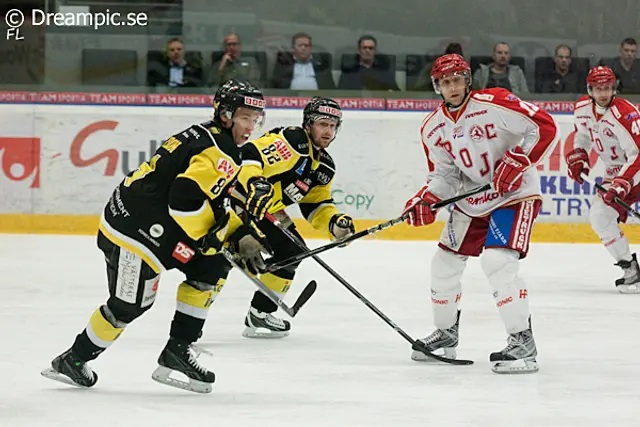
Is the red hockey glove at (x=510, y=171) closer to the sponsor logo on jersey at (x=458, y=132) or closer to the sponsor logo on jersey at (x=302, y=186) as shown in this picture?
the sponsor logo on jersey at (x=458, y=132)

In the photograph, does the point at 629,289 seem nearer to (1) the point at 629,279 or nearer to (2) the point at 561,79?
(1) the point at 629,279

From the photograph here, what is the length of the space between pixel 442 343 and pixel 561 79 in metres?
5.13

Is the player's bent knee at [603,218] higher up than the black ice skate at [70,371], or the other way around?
the black ice skate at [70,371]

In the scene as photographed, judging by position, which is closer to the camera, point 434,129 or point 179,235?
point 179,235

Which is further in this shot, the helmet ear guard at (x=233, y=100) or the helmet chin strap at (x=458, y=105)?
the helmet chin strap at (x=458, y=105)

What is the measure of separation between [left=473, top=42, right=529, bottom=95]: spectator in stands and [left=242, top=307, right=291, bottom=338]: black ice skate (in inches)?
180

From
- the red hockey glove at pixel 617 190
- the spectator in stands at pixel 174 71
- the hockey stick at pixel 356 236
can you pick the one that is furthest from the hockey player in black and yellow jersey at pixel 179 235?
the spectator in stands at pixel 174 71

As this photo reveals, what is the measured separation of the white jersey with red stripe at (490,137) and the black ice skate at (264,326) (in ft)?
3.21

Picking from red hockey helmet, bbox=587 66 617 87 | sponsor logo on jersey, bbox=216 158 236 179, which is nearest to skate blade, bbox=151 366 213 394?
sponsor logo on jersey, bbox=216 158 236 179

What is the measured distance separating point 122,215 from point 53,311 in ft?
6.12

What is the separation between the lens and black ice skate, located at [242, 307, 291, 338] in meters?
4.72

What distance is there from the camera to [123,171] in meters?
8.54

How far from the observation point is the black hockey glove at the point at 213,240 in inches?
132

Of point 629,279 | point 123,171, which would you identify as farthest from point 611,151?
point 123,171
